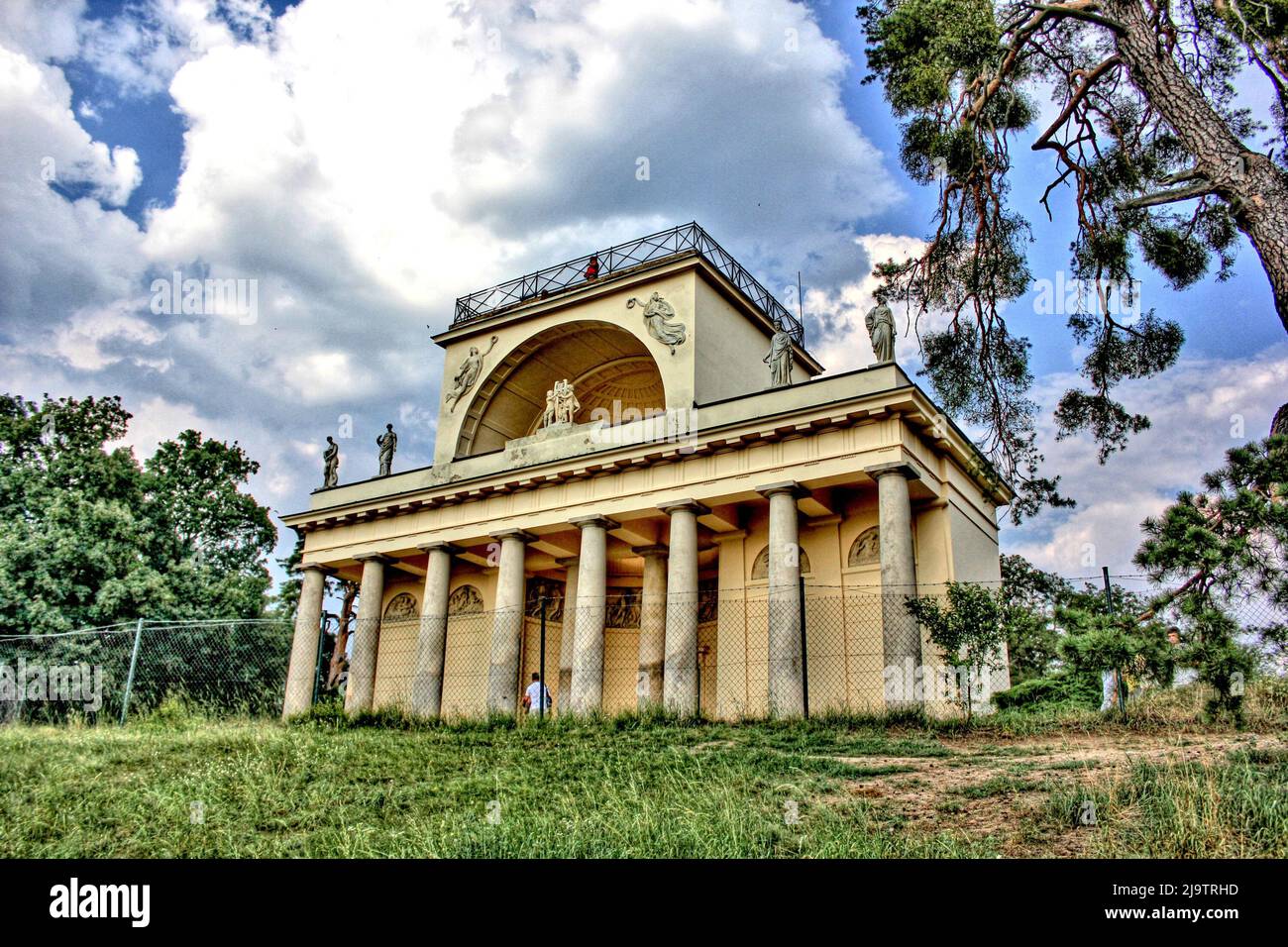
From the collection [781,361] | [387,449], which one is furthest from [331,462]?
[781,361]

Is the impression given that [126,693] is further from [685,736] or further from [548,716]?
[685,736]

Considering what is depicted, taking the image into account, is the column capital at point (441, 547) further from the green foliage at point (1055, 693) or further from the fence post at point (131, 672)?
the green foliage at point (1055, 693)

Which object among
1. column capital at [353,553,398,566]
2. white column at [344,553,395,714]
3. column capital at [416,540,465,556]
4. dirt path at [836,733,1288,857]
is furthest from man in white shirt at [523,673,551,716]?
dirt path at [836,733,1288,857]

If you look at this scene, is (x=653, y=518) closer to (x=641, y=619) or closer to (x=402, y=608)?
(x=641, y=619)

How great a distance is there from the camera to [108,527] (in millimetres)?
30000

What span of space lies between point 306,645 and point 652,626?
10.6 metres

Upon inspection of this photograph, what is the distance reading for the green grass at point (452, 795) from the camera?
7.86 meters

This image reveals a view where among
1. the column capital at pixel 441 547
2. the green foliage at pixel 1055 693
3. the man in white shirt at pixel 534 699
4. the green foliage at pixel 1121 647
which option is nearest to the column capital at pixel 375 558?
the column capital at pixel 441 547

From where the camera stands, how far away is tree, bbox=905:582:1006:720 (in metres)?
15.2

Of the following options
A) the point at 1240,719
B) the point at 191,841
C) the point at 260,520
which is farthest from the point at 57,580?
the point at 1240,719

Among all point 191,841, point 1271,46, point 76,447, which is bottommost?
point 191,841
